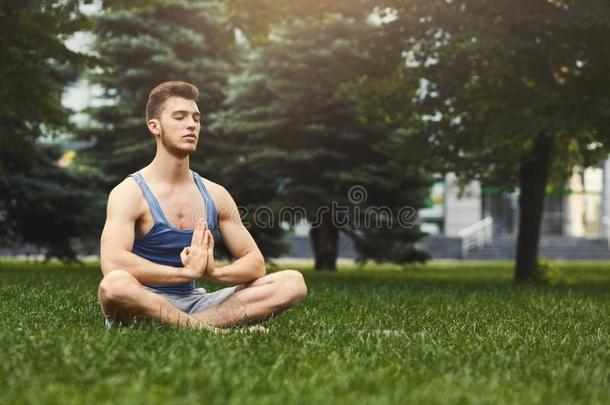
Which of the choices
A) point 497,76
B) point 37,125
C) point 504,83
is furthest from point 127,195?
point 37,125

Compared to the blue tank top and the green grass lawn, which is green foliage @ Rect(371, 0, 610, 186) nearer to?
the green grass lawn

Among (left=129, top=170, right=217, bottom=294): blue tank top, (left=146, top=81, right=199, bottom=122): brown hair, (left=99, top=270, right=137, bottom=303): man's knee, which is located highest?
(left=146, top=81, right=199, bottom=122): brown hair

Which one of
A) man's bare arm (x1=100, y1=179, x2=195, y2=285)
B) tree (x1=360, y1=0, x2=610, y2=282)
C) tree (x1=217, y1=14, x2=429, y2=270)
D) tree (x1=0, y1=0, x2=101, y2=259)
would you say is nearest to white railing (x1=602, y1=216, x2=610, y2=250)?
tree (x1=217, y1=14, x2=429, y2=270)

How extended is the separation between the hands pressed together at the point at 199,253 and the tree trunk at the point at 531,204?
15.2 m

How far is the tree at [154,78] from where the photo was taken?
2581cm

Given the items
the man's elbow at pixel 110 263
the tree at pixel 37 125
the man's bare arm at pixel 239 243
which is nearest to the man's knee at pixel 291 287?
the man's bare arm at pixel 239 243

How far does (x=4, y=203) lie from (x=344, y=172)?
9.17m

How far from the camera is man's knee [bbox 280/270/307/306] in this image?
251 inches

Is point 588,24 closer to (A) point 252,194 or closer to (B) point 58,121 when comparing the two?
(B) point 58,121

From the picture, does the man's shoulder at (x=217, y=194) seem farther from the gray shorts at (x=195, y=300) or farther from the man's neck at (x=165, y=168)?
the gray shorts at (x=195, y=300)

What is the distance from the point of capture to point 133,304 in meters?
5.96

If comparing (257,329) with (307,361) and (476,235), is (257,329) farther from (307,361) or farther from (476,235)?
(476,235)

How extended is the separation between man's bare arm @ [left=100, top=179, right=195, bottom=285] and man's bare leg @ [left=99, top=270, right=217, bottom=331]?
77 mm

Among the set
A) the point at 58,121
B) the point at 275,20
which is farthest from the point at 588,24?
the point at 58,121
